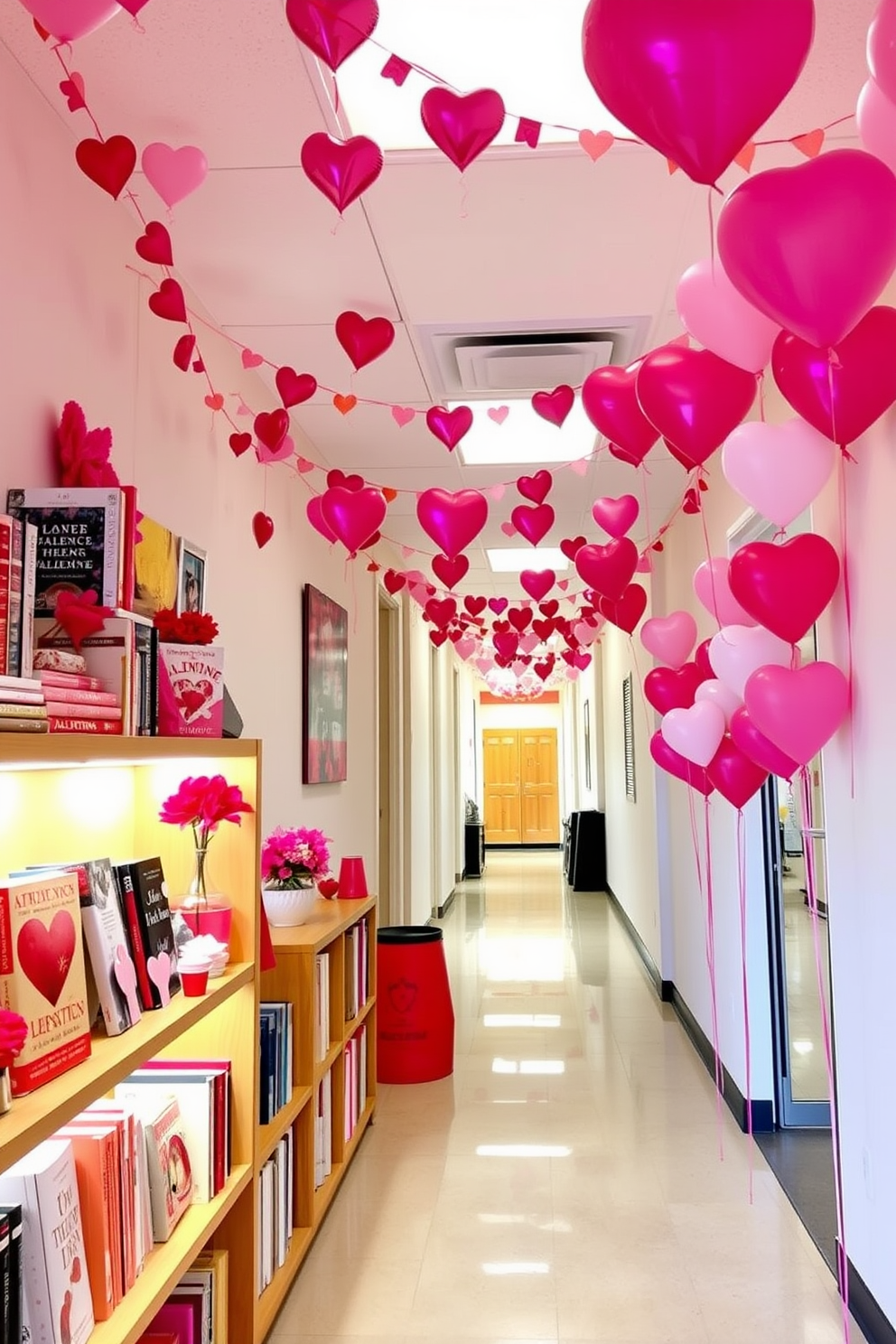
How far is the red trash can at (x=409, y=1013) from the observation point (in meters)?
4.23

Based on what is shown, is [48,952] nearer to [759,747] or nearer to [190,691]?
[190,691]

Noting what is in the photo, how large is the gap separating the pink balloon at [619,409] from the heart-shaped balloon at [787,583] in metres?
0.40

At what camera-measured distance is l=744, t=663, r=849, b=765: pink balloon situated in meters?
2.08

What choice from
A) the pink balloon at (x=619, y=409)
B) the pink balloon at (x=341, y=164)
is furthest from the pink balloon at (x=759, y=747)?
the pink balloon at (x=341, y=164)

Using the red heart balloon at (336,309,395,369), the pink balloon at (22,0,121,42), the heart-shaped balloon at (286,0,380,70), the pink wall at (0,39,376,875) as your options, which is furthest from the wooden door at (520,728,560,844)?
the pink balloon at (22,0,121,42)

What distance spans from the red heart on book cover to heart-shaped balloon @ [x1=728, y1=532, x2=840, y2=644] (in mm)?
1422

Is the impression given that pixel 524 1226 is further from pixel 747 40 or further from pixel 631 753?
pixel 631 753

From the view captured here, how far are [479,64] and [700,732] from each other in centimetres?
168

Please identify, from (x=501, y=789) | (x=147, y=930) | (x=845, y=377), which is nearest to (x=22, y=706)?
(x=147, y=930)

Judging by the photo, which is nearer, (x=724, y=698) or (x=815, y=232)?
(x=815, y=232)

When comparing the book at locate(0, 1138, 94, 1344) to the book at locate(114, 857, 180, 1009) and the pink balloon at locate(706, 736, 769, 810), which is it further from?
the pink balloon at locate(706, 736, 769, 810)

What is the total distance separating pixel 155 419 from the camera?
2514 mm

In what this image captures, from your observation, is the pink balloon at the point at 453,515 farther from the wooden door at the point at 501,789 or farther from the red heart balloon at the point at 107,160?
the wooden door at the point at 501,789

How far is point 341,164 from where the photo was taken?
1618mm
